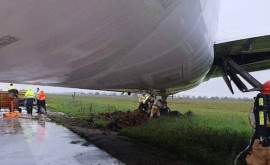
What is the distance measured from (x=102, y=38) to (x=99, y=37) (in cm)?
5

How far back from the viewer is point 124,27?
11.3 feet

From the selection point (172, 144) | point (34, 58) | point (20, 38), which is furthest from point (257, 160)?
point (172, 144)

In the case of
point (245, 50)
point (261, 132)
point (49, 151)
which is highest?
point (245, 50)

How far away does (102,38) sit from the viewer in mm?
3572

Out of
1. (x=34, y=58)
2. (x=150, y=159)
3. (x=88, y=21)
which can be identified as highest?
(x=88, y=21)

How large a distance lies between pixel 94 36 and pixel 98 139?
295 inches

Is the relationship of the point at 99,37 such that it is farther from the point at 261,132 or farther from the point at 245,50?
the point at 245,50

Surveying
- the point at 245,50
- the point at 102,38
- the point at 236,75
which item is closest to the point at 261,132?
the point at 102,38

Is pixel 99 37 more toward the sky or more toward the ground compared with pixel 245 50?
more toward the ground

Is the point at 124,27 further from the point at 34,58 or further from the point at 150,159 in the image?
the point at 150,159

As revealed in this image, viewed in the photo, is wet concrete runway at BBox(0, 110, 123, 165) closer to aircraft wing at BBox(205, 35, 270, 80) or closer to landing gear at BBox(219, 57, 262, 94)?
landing gear at BBox(219, 57, 262, 94)

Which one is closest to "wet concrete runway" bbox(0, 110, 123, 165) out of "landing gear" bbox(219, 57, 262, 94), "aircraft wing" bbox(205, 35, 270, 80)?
"landing gear" bbox(219, 57, 262, 94)

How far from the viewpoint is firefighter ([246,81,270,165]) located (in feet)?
15.6

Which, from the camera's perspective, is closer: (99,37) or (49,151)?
(99,37)
